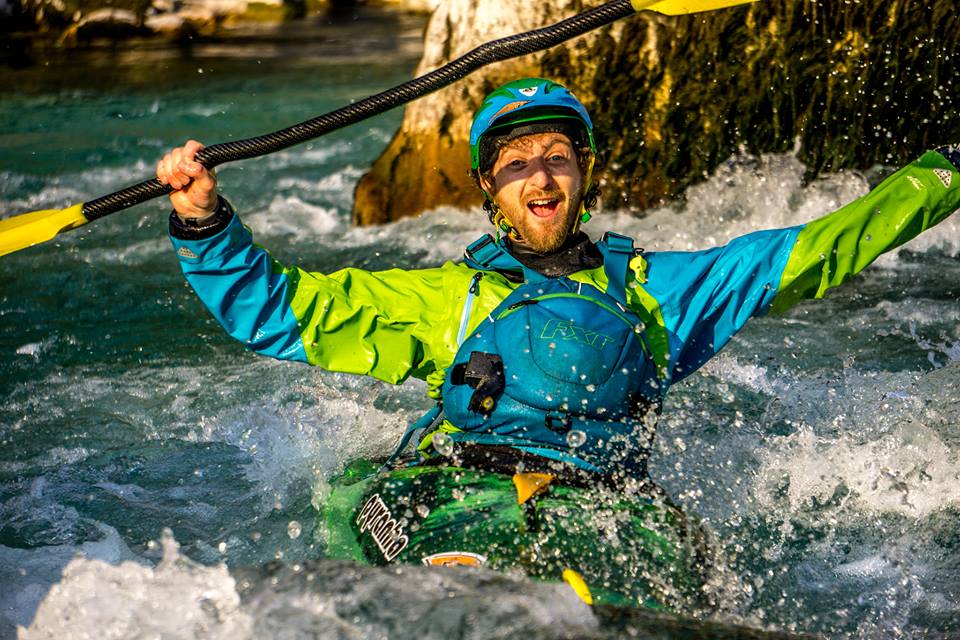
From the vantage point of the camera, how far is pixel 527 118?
3998 millimetres

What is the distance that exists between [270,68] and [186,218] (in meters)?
10.5

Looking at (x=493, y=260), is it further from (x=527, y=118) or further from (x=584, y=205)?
(x=527, y=118)

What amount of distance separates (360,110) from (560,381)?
1088 mm

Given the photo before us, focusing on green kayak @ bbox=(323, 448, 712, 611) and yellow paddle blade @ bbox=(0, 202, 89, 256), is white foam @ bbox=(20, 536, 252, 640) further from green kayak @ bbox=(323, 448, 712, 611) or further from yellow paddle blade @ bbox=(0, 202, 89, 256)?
yellow paddle blade @ bbox=(0, 202, 89, 256)

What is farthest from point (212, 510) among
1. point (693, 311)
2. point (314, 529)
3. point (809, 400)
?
A: point (809, 400)

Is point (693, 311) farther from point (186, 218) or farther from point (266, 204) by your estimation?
point (266, 204)

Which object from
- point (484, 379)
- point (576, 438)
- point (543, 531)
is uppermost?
point (484, 379)

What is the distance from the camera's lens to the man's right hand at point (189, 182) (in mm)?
3613

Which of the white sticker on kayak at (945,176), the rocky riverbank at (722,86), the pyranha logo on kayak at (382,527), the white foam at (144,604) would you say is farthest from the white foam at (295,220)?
the white foam at (144,604)

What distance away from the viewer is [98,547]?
4219mm

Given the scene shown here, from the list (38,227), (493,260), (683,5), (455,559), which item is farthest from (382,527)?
(683,5)

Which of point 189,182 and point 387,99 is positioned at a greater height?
point 387,99

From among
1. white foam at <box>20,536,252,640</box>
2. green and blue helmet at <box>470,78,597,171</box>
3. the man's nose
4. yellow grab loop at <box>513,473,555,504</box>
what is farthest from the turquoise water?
green and blue helmet at <box>470,78,597,171</box>

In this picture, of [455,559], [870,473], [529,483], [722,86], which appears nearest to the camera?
[455,559]
